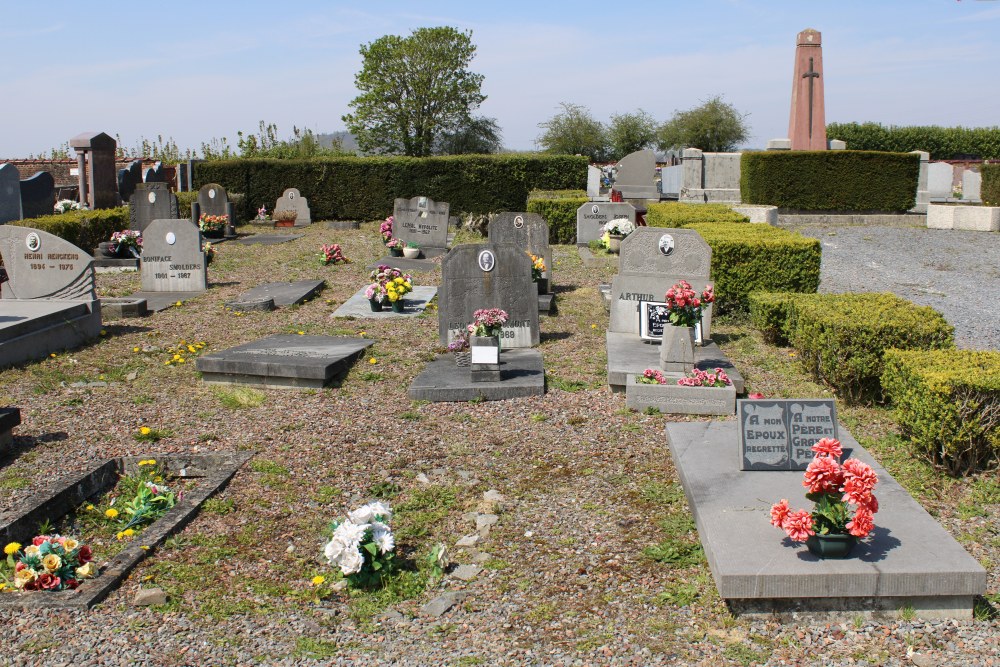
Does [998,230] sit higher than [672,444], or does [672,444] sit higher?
[998,230]

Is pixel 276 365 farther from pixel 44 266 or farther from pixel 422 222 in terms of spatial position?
pixel 422 222

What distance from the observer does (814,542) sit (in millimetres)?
4219

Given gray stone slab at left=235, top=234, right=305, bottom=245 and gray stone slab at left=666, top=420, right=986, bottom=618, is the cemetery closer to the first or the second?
gray stone slab at left=666, top=420, right=986, bottom=618

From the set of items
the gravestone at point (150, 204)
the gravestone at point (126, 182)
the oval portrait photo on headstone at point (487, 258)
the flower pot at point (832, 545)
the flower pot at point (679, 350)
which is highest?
the gravestone at point (126, 182)

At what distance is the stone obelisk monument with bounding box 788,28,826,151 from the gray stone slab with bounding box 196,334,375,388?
21.1 m

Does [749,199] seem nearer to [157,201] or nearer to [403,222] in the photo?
[403,222]

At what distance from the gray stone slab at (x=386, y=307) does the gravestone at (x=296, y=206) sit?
12040mm

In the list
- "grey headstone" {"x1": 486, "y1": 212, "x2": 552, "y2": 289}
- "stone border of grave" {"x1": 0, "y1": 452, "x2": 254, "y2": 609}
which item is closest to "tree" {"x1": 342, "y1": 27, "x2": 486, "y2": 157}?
"grey headstone" {"x1": 486, "y1": 212, "x2": 552, "y2": 289}

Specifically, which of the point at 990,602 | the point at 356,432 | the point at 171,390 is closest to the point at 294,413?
the point at 356,432

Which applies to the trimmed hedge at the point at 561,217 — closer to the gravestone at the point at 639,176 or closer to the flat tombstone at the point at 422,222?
the flat tombstone at the point at 422,222

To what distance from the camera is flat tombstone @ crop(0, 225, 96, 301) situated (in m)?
10.4

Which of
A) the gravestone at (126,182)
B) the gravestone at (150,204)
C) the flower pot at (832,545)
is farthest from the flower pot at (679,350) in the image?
the gravestone at (126,182)

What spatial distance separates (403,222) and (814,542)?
46.5 feet

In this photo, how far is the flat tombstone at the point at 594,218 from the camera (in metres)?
18.5
